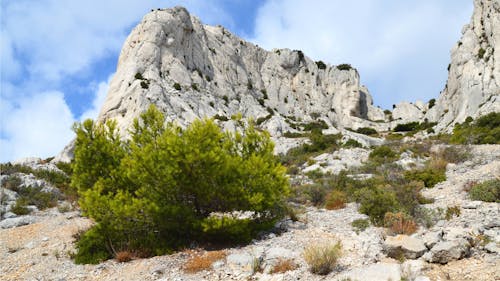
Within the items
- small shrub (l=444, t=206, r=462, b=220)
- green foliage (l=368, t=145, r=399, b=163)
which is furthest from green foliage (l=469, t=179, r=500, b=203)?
green foliage (l=368, t=145, r=399, b=163)

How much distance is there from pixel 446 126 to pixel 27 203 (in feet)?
174

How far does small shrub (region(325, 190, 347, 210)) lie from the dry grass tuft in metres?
6.70

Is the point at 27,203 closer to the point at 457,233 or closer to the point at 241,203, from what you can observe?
the point at 241,203

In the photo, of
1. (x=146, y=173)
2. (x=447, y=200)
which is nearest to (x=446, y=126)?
(x=447, y=200)

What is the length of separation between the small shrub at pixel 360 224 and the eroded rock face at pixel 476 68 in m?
39.9

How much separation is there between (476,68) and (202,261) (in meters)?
55.8

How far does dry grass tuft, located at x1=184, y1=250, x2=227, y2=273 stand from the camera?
8.96 m

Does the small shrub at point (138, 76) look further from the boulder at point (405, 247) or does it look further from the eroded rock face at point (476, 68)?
the eroded rock face at point (476, 68)

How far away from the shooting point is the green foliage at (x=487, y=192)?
1209 centimetres

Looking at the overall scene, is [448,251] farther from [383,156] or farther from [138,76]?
[138,76]

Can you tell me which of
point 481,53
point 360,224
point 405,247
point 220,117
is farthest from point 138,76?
point 481,53

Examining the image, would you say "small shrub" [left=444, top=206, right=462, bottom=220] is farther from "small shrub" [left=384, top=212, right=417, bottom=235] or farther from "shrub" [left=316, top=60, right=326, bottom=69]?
"shrub" [left=316, top=60, right=326, bottom=69]

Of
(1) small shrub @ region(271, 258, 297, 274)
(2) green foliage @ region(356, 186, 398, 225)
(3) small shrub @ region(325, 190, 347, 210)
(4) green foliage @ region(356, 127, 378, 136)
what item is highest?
(4) green foliage @ region(356, 127, 378, 136)

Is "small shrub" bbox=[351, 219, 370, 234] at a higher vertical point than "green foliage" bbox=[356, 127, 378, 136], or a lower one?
lower
